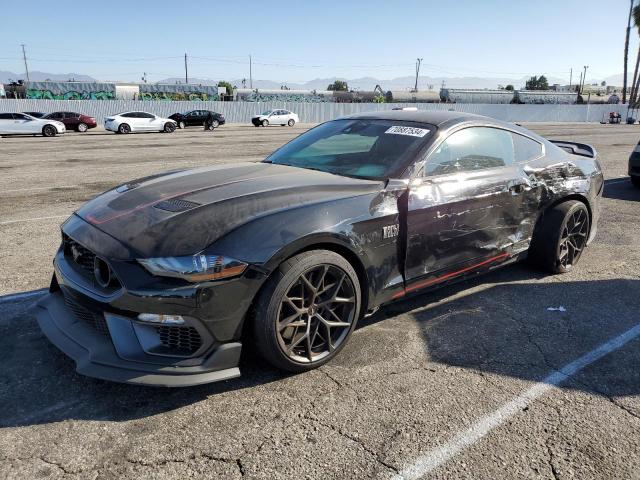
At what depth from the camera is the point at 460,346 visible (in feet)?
11.8

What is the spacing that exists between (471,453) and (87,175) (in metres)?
11.1

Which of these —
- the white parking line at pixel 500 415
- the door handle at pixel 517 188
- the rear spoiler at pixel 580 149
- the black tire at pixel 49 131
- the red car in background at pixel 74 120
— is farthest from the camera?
the red car in background at pixel 74 120

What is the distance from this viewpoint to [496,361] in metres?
3.41

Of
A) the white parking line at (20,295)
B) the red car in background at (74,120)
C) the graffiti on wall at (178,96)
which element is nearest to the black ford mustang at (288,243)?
the white parking line at (20,295)

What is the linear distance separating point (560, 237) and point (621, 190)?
6.61m

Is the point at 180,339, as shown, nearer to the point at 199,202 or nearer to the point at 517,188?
the point at 199,202

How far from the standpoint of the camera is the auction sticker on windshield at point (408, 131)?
392 centimetres

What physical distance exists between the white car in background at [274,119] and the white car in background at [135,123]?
895 centimetres

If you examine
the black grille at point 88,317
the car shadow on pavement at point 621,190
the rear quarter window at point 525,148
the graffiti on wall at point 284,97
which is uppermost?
the graffiti on wall at point 284,97

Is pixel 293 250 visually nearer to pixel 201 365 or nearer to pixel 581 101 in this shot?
pixel 201 365

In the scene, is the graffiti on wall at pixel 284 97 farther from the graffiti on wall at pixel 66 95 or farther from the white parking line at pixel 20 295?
the white parking line at pixel 20 295

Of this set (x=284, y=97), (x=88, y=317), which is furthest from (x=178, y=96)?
(x=88, y=317)

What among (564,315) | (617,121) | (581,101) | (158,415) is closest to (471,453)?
(158,415)

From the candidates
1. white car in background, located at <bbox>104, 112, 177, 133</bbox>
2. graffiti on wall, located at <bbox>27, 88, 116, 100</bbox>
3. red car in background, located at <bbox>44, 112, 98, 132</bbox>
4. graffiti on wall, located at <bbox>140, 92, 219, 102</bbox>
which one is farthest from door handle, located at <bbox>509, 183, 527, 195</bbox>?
graffiti on wall, located at <bbox>140, 92, 219, 102</bbox>
